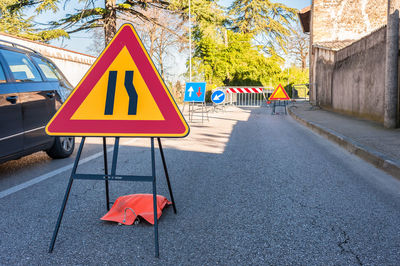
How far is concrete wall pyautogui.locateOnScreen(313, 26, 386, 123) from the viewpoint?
10.5 meters

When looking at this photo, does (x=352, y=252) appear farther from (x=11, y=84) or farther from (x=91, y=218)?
(x=11, y=84)

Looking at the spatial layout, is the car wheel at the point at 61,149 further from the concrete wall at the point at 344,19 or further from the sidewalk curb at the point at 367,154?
the concrete wall at the point at 344,19

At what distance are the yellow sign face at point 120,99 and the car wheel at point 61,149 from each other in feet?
11.8

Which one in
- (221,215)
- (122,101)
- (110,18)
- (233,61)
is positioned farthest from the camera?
(233,61)

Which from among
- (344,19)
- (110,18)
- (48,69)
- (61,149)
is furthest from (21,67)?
(344,19)

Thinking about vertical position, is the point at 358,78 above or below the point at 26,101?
above

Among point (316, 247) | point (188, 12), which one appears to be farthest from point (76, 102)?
point (188, 12)

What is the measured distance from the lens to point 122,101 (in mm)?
2875

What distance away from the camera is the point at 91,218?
11.0ft

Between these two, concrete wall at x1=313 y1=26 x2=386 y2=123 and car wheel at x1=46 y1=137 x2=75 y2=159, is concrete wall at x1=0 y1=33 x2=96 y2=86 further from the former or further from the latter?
concrete wall at x1=313 y1=26 x2=386 y2=123

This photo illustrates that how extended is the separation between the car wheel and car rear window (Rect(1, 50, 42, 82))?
1.08 metres

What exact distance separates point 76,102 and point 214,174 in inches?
106

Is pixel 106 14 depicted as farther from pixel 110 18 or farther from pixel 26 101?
pixel 26 101

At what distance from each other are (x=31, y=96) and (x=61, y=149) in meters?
1.20
